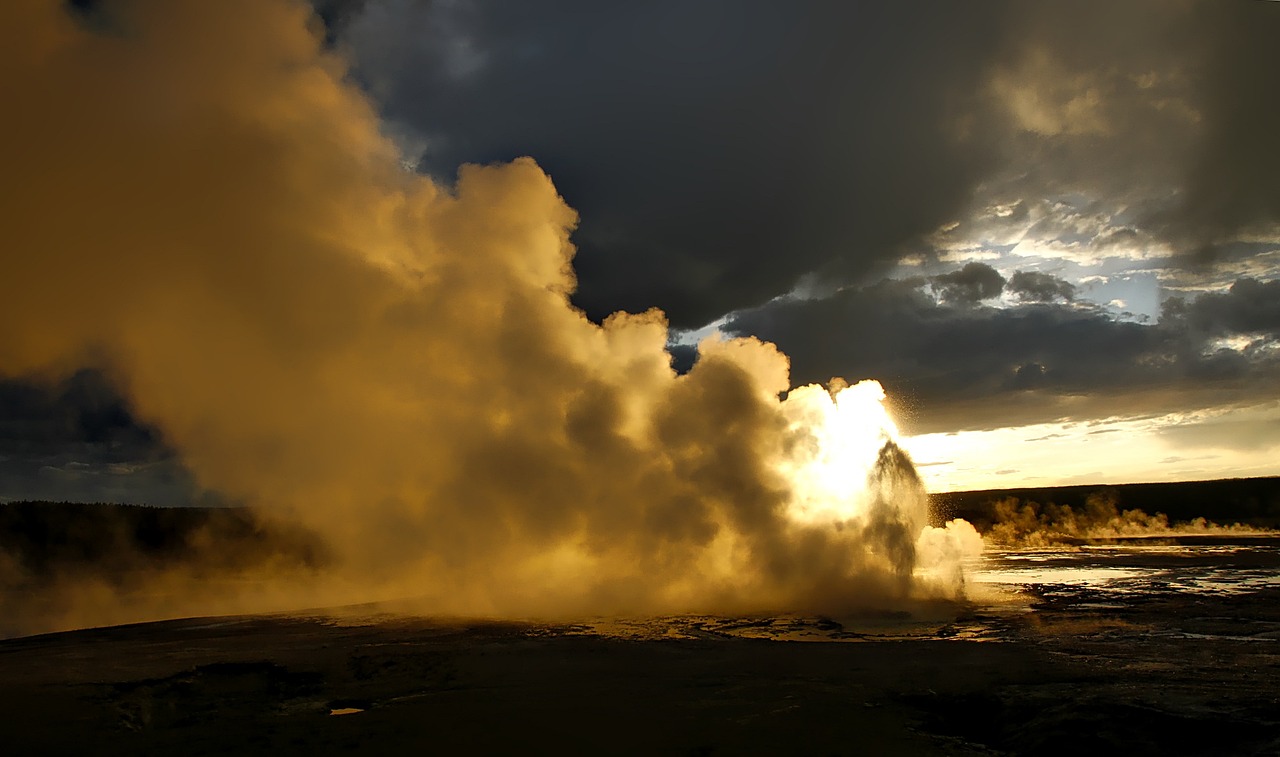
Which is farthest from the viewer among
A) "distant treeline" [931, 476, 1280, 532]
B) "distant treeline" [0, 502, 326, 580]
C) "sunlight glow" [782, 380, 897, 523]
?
"distant treeline" [931, 476, 1280, 532]

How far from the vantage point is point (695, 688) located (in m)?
13.6

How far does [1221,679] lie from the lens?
1252 cm

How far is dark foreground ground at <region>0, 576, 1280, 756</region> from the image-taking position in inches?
415

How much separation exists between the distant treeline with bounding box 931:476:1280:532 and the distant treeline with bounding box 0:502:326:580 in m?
66.4

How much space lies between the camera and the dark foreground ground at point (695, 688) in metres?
10.5

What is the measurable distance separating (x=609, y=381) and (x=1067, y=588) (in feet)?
56.0

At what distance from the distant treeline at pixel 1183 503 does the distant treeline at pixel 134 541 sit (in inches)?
2614

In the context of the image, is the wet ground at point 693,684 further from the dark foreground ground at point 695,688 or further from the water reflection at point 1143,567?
the water reflection at point 1143,567

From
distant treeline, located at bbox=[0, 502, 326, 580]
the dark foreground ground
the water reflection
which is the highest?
distant treeline, located at bbox=[0, 502, 326, 580]

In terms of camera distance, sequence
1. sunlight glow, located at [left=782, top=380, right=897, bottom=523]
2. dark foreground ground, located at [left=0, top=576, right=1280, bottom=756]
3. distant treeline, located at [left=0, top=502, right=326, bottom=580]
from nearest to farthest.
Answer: dark foreground ground, located at [left=0, top=576, right=1280, bottom=756]
sunlight glow, located at [left=782, top=380, right=897, bottom=523]
distant treeline, located at [left=0, top=502, right=326, bottom=580]

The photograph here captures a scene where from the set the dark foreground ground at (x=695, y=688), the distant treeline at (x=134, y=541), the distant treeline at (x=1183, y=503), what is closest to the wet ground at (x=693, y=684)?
the dark foreground ground at (x=695, y=688)

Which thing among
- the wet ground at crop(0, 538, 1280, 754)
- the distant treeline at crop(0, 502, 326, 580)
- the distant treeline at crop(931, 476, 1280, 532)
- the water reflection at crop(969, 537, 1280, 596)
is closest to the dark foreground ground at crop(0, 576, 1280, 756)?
the wet ground at crop(0, 538, 1280, 754)

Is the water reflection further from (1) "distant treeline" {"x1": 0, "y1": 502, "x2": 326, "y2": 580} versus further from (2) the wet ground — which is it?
(1) "distant treeline" {"x1": 0, "y1": 502, "x2": 326, "y2": 580}

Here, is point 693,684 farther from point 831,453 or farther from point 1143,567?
point 1143,567
